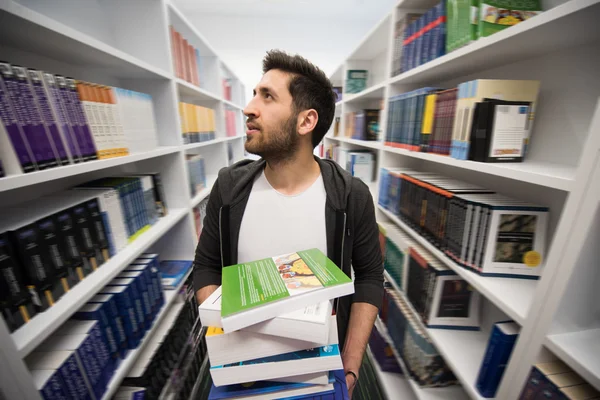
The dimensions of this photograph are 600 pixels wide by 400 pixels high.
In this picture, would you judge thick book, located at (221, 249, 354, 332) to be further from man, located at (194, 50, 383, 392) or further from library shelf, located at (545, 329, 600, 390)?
library shelf, located at (545, 329, 600, 390)

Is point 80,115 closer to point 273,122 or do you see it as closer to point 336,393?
point 273,122

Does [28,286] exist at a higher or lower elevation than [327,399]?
higher

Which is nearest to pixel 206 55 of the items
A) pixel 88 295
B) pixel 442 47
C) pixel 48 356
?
pixel 442 47

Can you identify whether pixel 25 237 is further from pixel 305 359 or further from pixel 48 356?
pixel 305 359

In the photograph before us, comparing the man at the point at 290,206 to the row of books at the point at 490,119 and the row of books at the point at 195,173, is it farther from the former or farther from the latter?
the row of books at the point at 195,173

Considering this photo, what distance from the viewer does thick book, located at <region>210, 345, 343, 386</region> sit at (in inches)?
20.0

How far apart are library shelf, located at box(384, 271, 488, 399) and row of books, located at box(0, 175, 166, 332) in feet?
4.72

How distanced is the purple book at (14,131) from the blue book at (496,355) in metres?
1.48

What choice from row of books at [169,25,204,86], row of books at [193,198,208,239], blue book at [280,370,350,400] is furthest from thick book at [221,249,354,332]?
row of books at [169,25,204,86]

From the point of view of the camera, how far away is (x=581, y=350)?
569 millimetres

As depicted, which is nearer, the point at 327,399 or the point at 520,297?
the point at 327,399

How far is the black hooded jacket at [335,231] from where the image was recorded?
0.96 meters

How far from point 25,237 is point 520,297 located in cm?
151

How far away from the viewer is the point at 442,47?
3.57 feet
